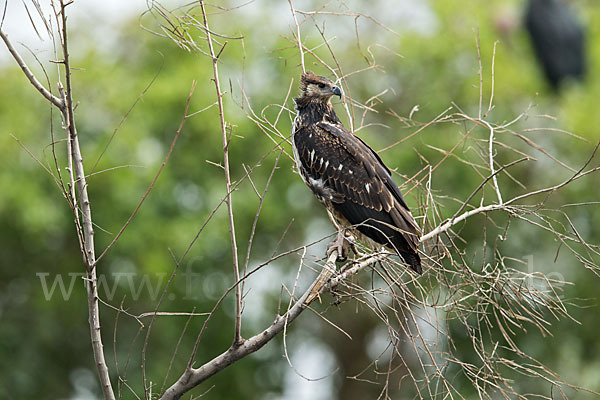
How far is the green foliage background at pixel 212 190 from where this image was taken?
353 inches

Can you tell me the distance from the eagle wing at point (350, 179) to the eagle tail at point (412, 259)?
1.07 feet

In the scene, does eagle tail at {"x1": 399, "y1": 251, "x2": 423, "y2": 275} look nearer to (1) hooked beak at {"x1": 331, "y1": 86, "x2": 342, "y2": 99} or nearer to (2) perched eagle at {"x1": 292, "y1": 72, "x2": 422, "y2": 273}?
(2) perched eagle at {"x1": 292, "y1": 72, "x2": 422, "y2": 273}

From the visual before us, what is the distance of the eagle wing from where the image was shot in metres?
4.34

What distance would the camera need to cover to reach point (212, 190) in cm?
966

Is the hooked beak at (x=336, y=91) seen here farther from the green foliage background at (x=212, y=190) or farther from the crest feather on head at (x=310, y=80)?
the green foliage background at (x=212, y=190)

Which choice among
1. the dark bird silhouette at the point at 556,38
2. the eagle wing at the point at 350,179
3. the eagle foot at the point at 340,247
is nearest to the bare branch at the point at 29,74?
the eagle foot at the point at 340,247

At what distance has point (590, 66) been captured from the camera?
11.7 meters

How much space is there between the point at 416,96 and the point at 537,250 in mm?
2865

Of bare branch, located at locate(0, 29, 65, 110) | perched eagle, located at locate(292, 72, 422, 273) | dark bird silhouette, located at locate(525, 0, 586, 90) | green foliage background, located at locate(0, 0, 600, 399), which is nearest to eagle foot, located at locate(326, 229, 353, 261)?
perched eagle, located at locate(292, 72, 422, 273)

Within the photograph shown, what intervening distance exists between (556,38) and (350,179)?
7551 millimetres

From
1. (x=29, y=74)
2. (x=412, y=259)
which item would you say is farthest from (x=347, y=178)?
(x=29, y=74)

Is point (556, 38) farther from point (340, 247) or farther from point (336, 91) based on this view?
point (340, 247)

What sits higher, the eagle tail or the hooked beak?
the hooked beak

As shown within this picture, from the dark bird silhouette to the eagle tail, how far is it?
7869 millimetres
